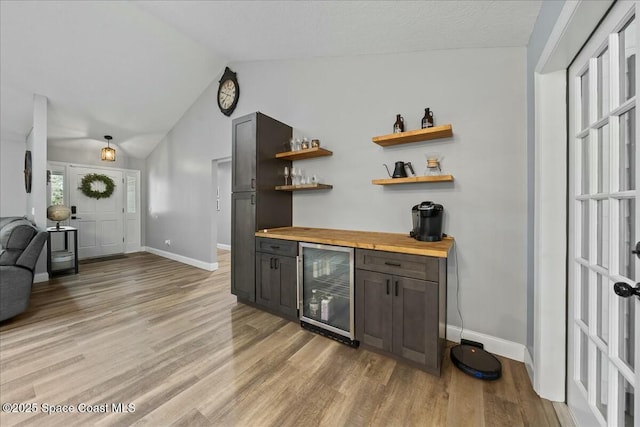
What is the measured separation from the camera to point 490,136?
2.05 meters

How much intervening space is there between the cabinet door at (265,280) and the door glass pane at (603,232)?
2352mm

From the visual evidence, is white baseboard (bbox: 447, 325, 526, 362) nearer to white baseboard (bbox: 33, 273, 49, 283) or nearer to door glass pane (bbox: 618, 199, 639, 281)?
door glass pane (bbox: 618, 199, 639, 281)

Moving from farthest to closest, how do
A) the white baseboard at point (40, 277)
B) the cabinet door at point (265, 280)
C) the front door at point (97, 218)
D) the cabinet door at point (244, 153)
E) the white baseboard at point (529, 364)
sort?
the front door at point (97, 218)
the white baseboard at point (40, 277)
the cabinet door at point (244, 153)
the cabinet door at point (265, 280)
the white baseboard at point (529, 364)

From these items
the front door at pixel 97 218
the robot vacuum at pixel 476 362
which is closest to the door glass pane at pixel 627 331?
the robot vacuum at pixel 476 362

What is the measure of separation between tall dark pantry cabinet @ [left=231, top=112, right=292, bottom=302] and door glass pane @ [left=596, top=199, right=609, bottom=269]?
2.63 metres

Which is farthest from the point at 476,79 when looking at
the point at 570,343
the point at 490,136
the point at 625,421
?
the point at 625,421

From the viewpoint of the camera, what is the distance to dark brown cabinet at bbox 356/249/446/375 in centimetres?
172

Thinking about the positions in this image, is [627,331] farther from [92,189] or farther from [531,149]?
[92,189]

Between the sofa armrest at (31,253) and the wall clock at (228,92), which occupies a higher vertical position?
the wall clock at (228,92)

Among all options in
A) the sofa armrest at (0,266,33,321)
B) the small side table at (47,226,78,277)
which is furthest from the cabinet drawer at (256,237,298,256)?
the small side table at (47,226,78,277)

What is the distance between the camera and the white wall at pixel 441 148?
6.55 ft

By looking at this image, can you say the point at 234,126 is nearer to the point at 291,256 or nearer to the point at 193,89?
the point at 291,256

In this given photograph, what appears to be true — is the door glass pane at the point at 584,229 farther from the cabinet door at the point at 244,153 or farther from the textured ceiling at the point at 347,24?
the cabinet door at the point at 244,153

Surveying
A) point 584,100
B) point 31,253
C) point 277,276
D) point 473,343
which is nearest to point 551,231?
point 584,100
